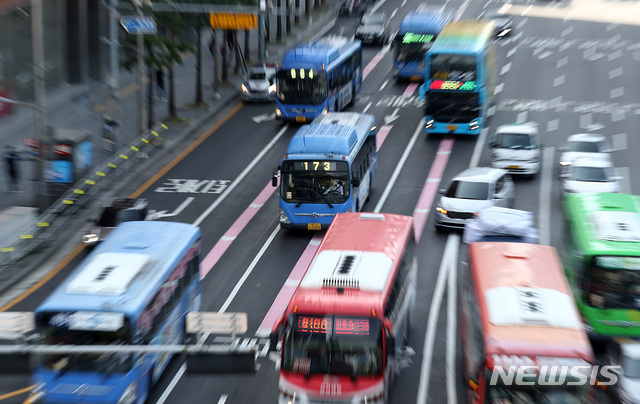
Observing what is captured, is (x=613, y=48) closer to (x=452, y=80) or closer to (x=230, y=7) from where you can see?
(x=452, y=80)

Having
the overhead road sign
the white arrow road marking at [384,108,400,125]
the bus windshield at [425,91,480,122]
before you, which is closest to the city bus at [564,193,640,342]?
the bus windshield at [425,91,480,122]

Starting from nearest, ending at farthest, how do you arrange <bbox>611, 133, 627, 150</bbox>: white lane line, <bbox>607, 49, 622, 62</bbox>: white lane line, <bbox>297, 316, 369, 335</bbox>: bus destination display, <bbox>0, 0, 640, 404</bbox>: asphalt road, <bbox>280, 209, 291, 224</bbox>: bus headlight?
<bbox>297, 316, 369, 335</bbox>: bus destination display, <bbox>0, 0, 640, 404</bbox>: asphalt road, <bbox>280, 209, 291, 224</bbox>: bus headlight, <bbox>611, 133, 627, 150</bbox>: white lane line, <bbox>607, 49, 622, 62</bbox>: white lane line

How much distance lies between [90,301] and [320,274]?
14.1ft

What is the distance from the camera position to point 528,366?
43.8 feet

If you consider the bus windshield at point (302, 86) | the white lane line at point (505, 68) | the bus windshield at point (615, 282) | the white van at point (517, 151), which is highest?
the white lane line at point (505, 68)

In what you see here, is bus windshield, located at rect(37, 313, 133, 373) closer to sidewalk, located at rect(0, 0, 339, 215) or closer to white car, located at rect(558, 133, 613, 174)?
sidewalk, located at rect(0, 0, 339, 215)

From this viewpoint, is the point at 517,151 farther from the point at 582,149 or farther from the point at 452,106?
the point at 452,106

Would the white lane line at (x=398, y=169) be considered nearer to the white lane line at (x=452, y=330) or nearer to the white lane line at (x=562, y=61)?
the white lane line at (x=452, y=330)

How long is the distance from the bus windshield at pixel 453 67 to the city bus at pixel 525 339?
62.2ft

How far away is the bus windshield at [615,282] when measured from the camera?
17.2 meters

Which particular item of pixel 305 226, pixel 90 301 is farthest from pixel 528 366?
pixel 305 226

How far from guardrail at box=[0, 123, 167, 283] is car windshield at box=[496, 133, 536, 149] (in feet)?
46.5

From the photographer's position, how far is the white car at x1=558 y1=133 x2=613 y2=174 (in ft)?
103

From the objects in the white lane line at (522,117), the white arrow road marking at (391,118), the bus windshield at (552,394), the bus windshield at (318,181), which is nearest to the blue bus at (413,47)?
the white arrow road marking at (391,118)
